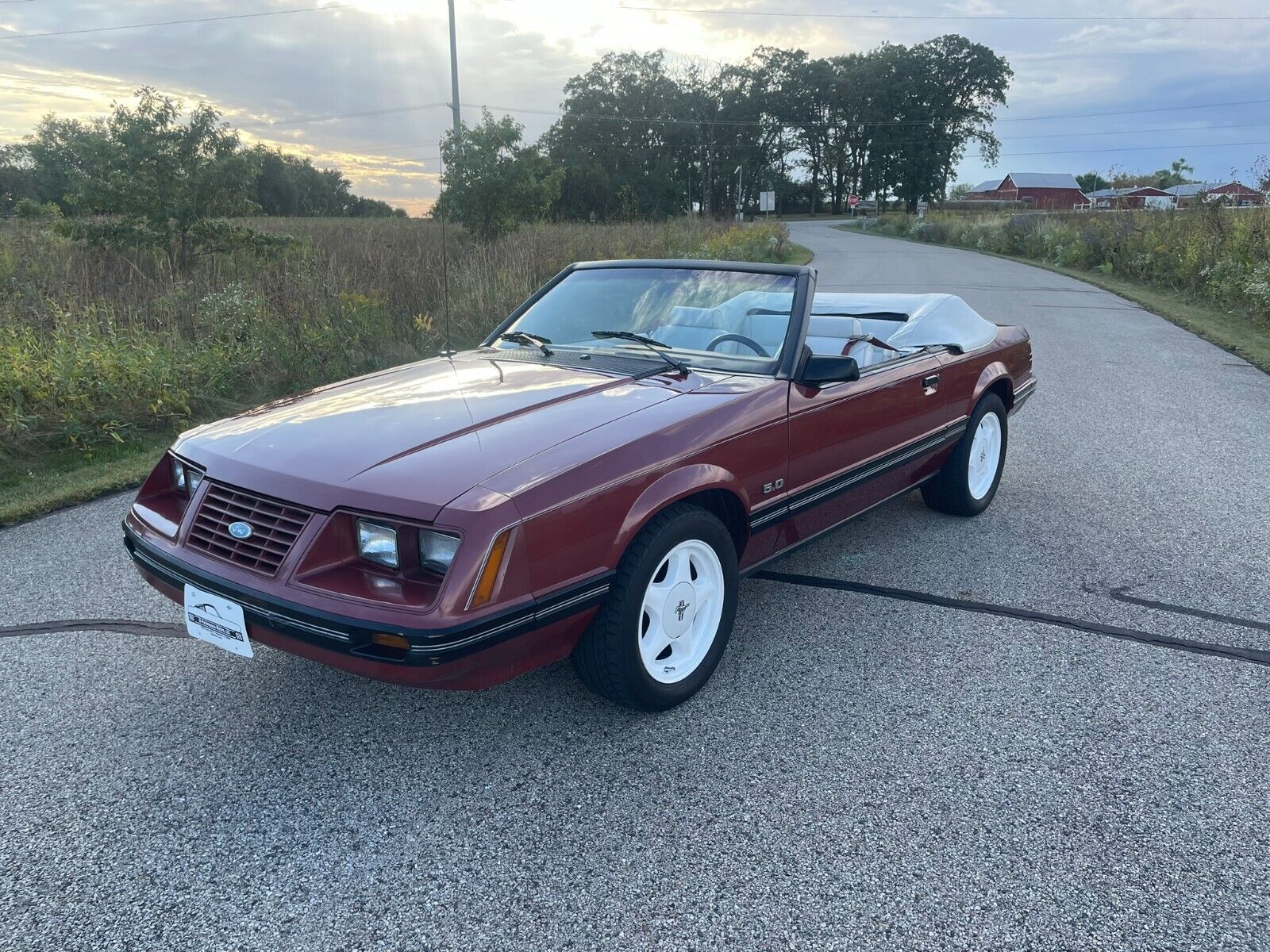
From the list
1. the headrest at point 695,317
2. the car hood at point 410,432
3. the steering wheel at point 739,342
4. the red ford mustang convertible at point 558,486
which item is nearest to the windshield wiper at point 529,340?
the red ford mustang convertible at point 558,486

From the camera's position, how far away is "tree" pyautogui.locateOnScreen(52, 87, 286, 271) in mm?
11430

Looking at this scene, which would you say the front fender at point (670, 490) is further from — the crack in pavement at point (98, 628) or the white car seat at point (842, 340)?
the crack in pavement at point (98, 628)

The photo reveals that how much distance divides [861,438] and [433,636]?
2.14m

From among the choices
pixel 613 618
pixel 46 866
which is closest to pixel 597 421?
pixel 613 618

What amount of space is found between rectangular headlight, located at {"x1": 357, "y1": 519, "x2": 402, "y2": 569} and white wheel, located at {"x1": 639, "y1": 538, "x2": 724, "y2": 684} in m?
0.76

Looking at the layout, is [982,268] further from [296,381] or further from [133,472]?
[133,472]

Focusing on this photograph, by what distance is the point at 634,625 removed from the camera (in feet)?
8.46

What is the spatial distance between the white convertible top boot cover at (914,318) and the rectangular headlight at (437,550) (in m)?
2.68

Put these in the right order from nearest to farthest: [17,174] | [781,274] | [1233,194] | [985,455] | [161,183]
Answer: [781,274]
[985,455]
[161,183]
[1233,194]
[17,174]

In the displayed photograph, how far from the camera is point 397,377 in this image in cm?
353

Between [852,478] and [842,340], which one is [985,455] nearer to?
[842,340]

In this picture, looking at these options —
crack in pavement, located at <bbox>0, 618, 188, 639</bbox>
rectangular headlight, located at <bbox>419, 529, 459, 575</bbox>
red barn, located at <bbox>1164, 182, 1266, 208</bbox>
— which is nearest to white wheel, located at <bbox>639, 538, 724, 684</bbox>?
rectangular headlight, located at <bbox>419, 529, 459, 575</bbox>

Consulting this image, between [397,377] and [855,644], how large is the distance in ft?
6.88

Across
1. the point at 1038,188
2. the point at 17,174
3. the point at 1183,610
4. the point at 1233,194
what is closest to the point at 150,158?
the point at 1183,610
